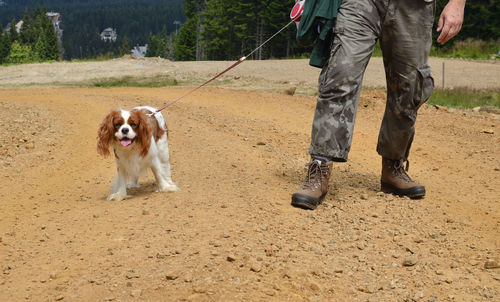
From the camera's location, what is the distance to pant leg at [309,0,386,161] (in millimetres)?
4902

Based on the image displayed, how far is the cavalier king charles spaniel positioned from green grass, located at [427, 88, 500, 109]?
8415mm

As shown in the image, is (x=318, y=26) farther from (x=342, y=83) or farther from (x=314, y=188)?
(x=314, y=188)

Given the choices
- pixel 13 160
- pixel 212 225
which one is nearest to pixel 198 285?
pixel 212 225

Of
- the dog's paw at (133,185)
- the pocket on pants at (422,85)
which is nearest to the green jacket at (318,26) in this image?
the pocket on pants at (422,85)

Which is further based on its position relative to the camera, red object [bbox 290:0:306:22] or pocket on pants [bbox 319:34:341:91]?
red object [bbox 290:0:306:22]

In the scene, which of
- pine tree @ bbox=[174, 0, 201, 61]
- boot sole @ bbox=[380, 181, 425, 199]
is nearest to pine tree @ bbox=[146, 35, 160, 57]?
pine tree @ bbox=[174, 0, 201, 61]

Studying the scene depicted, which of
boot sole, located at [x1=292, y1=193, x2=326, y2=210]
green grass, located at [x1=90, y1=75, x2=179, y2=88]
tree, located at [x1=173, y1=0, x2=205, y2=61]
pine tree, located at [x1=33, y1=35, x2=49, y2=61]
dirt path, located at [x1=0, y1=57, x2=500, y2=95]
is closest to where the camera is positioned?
boot sole, located at [x1=292, y1=193, x2=326, y2=210]

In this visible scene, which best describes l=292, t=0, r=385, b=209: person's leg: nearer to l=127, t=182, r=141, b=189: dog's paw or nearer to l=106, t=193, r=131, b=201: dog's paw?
l=106, t=193, r=131, b=201: dog's paw

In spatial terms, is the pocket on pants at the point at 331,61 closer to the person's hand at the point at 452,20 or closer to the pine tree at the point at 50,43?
the person's hand at the point at 452,20

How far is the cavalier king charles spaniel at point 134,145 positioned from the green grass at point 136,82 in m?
11.8

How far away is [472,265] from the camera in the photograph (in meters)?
4.04

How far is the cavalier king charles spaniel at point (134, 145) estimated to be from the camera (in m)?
5.92

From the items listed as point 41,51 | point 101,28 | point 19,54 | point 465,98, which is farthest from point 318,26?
point 101,28

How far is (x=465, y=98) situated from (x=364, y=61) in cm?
994
